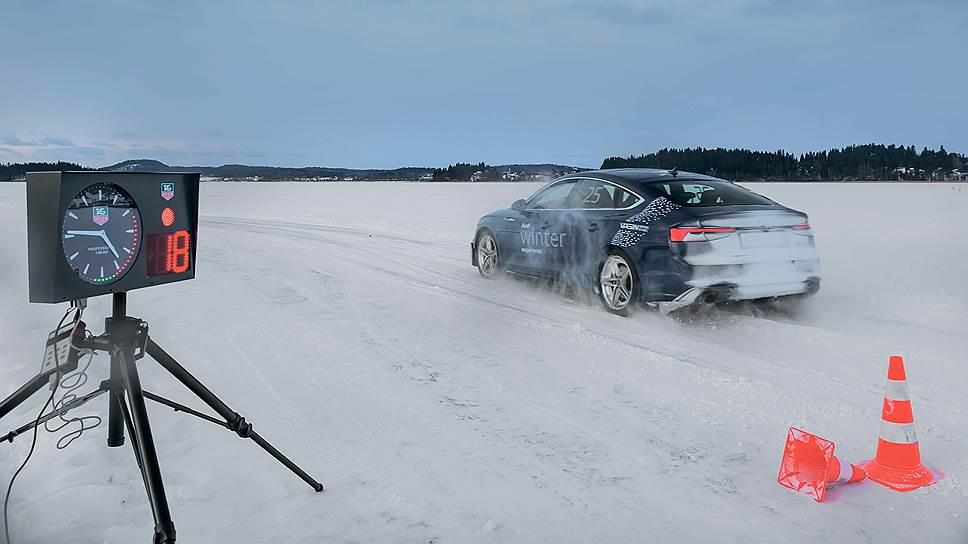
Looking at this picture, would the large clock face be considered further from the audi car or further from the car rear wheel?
the car rear wheel

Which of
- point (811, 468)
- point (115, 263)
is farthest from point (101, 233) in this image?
point (811, 468)

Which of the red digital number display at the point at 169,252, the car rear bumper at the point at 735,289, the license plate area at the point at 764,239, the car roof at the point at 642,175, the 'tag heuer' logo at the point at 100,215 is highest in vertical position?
the car roof at the point at 642,175

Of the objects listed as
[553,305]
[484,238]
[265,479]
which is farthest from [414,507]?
[484,238]

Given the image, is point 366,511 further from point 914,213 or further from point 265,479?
point 914,213

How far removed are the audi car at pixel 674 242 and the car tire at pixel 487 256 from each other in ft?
4.03

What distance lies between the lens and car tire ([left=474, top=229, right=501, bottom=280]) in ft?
30.2

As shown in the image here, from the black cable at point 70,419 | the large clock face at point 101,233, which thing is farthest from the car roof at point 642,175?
the large clock face at point 101,233

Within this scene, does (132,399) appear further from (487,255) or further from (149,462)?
(487,255)

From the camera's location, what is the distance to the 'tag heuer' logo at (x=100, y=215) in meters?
2.59

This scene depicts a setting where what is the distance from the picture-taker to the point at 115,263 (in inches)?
106

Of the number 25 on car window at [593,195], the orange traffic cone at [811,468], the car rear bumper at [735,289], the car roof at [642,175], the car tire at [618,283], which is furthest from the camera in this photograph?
the number 25 on car window at [593,195]

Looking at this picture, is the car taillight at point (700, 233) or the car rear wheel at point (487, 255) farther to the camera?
the car rear wheel at point (487, 255)

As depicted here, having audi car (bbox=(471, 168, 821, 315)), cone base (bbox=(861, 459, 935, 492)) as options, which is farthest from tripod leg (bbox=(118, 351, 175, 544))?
audi car (bbox=(471, 168, 821, 315))

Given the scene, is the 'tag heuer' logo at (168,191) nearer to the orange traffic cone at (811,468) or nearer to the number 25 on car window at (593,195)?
the orange traffic cone at (811,468)
